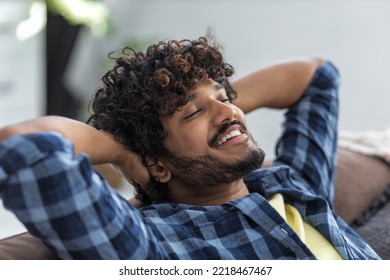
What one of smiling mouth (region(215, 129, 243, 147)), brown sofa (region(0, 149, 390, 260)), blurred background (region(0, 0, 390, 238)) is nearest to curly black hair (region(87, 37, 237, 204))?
smiling mouth (region(215, 129, 243, 147))

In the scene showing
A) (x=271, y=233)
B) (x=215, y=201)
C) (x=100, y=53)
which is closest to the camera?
(x=271, y=233)

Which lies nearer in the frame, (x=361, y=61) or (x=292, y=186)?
(x=292, y=186)

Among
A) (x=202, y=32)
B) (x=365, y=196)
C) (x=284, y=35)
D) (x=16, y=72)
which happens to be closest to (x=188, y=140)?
(x=365, y=196)

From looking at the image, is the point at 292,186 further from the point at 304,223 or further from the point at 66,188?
the point at 66,188

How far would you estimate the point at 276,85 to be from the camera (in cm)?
168

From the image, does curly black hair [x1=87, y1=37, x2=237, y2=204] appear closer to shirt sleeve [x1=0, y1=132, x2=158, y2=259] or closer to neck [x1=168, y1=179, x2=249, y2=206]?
neck [x1=168, y1=179, x2=249, y2=206]

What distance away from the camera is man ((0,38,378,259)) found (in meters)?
1.10

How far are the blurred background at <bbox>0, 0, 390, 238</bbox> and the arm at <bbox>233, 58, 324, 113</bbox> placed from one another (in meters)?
1.76

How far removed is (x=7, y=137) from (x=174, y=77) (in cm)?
39

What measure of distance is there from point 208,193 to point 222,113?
0.18 meters

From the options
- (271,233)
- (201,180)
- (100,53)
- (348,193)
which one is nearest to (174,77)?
(201,180)

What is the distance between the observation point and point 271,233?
1.31 meters

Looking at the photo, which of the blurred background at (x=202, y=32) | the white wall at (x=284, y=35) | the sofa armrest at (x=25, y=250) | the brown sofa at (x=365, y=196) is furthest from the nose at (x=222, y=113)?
the white wall at (x=284, y=35)
